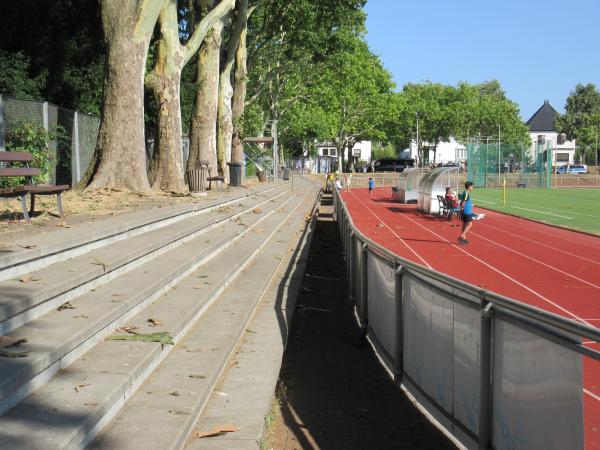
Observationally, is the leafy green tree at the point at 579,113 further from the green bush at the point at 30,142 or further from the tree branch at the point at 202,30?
the green bush at the point at 30,142

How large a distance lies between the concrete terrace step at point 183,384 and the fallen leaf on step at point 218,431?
0.11 metres

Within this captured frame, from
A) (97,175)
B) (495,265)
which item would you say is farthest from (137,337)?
(495,265)

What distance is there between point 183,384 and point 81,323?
86cm

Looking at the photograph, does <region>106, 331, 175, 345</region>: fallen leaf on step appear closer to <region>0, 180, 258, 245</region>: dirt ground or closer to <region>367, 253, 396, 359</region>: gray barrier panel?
<region>367, 253, 396, 359</region>: gray barrier panel

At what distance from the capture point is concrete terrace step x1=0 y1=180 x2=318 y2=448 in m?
3.79

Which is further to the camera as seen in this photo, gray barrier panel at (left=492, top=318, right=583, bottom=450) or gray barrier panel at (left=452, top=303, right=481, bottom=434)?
gray barrier panel at (left=452, top=303, right=481, bottom=434)

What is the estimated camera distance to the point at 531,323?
3578mm

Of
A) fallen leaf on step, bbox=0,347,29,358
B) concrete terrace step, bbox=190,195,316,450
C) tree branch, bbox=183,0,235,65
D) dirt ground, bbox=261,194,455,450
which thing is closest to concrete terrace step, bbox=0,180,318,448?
fallen leaf on step, bbox=0,347,29,358

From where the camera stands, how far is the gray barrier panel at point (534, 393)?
329 centimetres

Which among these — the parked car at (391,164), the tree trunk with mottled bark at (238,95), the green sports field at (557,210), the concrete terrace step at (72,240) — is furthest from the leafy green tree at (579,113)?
the concrete terrace step at (72,240)

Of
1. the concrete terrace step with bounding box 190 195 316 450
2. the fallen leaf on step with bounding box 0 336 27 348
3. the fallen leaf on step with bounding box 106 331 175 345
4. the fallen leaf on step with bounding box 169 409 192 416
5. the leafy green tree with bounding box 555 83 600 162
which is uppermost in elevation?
the leafy green tree with bounding box 555 83 600 162

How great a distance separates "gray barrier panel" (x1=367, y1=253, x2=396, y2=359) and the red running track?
165 centimetres

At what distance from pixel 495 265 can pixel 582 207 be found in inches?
1025

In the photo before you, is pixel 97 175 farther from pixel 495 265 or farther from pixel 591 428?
pixel 591 428
